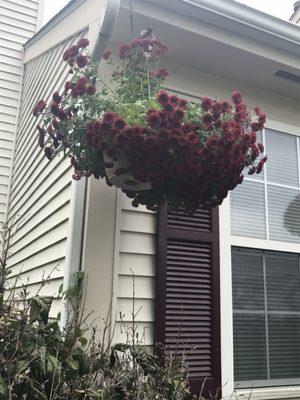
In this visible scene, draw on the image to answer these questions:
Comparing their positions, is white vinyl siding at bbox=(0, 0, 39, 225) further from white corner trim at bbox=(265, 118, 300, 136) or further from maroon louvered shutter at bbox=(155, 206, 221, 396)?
white corner trim at bbox=(265, 118, 300, 136)

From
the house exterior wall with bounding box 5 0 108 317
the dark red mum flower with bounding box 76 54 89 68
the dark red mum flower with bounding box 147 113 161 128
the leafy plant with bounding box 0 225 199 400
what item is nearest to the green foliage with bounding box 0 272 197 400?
the leafy plant with bounding box 0 225 199 400

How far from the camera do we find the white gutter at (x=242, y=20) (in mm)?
2674

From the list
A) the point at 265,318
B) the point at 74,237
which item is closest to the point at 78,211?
the point at 74,237

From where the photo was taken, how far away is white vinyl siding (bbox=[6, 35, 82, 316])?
9.85 feet

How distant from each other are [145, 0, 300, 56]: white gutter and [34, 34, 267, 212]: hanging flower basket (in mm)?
406

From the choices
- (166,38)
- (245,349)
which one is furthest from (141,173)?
(245,349)

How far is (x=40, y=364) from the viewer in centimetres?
189

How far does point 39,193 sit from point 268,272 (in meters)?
1.90

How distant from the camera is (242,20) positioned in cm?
280

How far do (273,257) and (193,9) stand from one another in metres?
1.66

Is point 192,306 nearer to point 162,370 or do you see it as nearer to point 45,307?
point 162,370

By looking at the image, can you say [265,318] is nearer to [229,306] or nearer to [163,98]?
[229,306]

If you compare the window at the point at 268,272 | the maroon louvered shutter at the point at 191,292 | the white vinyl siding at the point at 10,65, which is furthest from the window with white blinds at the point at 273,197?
the white vinyl siding at the point at 10,65

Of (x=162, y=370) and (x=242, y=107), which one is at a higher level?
(x=242, y=107)
